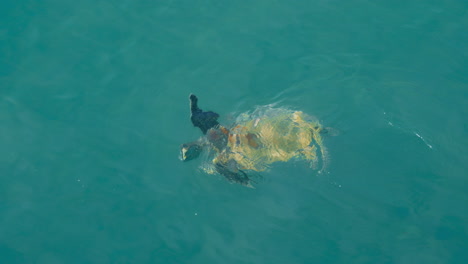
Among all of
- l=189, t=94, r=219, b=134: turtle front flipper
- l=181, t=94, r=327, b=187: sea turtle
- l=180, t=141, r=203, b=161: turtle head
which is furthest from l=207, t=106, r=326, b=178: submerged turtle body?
l=180, t=141, r=203, b=161: turtle head

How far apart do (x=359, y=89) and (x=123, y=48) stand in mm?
5411

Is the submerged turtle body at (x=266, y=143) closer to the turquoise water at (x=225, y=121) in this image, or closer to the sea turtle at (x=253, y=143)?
the sea turtle at (x=253, y=143)

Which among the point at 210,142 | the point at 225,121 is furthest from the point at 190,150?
the point at 225,121

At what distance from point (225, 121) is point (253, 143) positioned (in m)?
0.91

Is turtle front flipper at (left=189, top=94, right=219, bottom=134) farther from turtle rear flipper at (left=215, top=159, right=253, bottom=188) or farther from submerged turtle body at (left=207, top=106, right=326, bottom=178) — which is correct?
turtle rear flipper at (left=215, top=159, right=253, bottom=188)

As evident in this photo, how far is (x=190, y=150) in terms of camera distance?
6.77 meters

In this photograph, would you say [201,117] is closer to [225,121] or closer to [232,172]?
[225,121]

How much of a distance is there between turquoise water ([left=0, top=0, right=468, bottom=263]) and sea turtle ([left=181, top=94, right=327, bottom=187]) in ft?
0.77

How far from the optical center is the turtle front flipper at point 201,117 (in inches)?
278

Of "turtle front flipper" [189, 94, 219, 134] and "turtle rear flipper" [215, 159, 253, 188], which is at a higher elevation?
"turtle front flipper" [189, 94, 219, 134]

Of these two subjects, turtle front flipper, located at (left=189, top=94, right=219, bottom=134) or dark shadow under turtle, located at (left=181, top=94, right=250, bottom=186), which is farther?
turtle front flipper, located at (left=189, top=94, right=219, bottom=134)

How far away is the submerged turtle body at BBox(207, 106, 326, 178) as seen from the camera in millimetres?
6680

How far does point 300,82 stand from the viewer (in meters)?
7.82

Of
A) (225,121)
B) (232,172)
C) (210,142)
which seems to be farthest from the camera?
(225,121)
